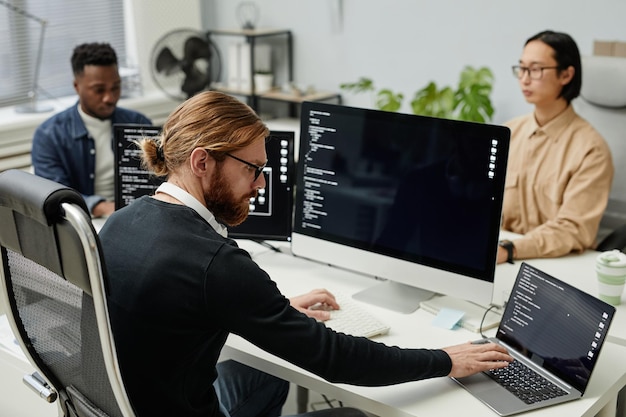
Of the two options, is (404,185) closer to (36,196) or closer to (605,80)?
(36,196)

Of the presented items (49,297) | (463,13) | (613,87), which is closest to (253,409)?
(49,297)

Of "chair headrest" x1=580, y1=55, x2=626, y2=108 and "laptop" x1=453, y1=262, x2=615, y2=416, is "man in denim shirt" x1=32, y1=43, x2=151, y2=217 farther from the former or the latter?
"chair headrest" x1=580, y1=55, x2=626, y2=108

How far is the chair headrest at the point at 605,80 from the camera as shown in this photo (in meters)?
2.89

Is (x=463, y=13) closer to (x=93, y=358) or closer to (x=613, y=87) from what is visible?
(x=613, y=87)

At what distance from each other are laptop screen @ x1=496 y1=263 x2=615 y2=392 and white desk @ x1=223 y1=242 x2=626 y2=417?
79 mm

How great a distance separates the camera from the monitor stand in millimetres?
1985

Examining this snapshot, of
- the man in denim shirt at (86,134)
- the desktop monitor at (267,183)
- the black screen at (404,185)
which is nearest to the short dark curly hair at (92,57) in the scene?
the man in denim shirt at (86,134)

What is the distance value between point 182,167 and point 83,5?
9.92ft

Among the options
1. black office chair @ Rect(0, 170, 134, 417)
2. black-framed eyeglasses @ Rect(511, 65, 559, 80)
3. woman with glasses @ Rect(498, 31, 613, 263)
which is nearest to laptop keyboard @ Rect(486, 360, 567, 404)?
black office chair @ Rect(0, 170, 134, 417)

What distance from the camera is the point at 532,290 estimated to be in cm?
172

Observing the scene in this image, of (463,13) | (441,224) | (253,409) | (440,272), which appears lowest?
(253,409)

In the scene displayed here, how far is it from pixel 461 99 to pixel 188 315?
2.31 meters

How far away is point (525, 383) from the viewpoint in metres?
1.62

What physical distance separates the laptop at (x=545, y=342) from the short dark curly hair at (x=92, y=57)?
1834 millimetres
